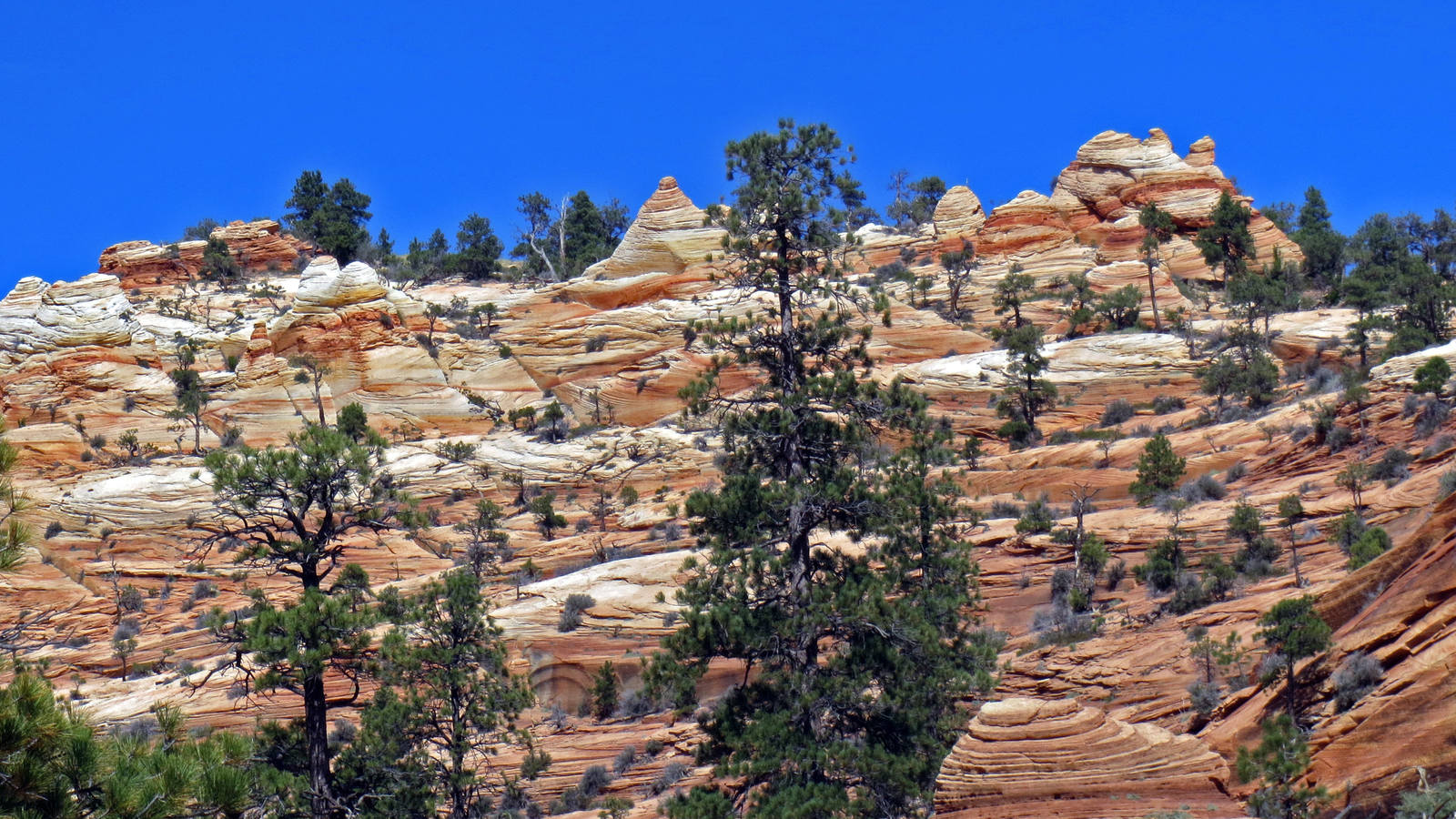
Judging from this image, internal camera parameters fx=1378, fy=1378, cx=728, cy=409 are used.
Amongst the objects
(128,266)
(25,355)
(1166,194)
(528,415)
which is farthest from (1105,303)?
(128,266)

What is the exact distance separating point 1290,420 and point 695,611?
2195 centimetres

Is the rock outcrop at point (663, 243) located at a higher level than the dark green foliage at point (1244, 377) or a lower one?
higher

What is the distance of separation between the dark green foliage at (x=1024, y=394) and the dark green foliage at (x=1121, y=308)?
19.5 feet

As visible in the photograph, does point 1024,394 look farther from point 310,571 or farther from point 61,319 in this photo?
point 61,319

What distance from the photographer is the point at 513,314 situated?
59.0 meters

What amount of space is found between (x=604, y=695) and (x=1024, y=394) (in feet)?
67.3

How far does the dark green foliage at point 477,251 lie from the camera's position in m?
69.5

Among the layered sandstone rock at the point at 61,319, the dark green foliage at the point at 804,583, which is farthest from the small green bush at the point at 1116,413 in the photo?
the layered sandstone rock at the point at 61,319

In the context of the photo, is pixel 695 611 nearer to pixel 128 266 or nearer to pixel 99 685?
pixel 99 685

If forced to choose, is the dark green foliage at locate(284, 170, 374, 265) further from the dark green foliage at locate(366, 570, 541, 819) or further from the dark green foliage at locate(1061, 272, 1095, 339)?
the dark green foliage at locate(366, 570, 541, 819)

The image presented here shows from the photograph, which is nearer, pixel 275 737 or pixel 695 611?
pixel 275 737

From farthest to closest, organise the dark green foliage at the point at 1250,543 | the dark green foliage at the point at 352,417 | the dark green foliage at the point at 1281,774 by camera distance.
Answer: the dark green foliage at the point at 352,417 → the dark green foliage at the point at 1250,543 → the dark green foliage at the point at 1281,774

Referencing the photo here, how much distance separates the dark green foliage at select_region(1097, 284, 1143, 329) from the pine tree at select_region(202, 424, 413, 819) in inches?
1511

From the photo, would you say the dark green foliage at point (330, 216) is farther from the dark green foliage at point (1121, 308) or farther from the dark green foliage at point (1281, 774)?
the dark green foliage at point (1281, 774)
